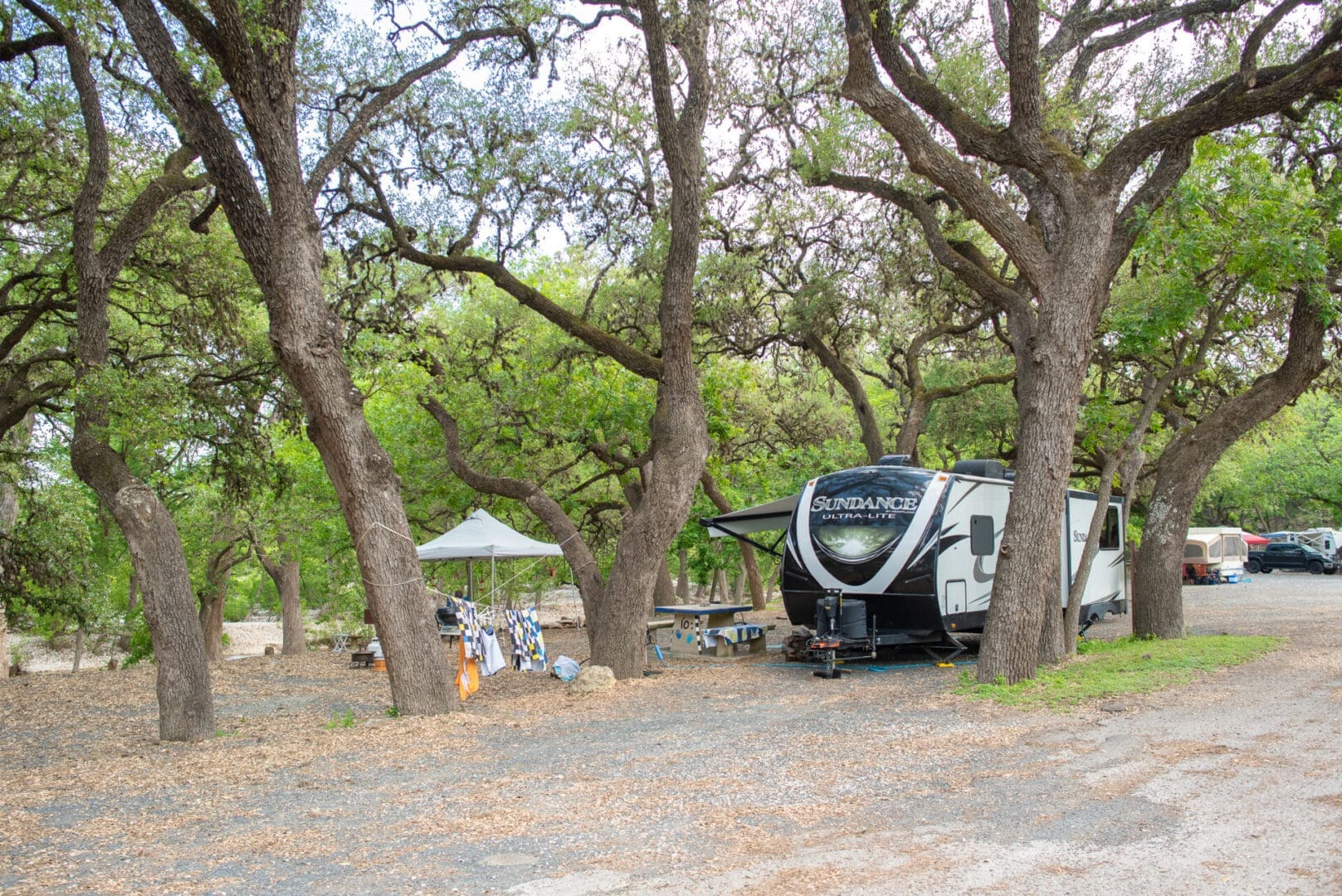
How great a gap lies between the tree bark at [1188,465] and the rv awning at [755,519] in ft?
17.6

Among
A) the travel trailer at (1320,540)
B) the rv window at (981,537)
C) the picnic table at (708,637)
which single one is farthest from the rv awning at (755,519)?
the travel trailer at (1320,540)

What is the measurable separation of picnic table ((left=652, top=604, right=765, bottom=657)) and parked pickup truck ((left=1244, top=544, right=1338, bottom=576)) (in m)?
28.8

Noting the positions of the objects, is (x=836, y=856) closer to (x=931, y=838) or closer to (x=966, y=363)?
(x=931, y=838)

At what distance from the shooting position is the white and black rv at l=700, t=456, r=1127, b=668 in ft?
41.7

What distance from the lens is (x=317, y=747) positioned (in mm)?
7957

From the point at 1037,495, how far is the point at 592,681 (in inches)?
210

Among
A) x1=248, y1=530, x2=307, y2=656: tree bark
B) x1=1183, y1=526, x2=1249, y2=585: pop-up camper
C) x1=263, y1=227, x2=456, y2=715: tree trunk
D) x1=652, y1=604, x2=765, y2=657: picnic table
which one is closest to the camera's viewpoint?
x1=263, y1=227, x2=456, y2=715: tree trunk

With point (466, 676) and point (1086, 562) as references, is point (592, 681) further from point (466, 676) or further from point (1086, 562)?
point (1086, 562)

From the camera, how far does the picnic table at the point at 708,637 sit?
15297 millimetres

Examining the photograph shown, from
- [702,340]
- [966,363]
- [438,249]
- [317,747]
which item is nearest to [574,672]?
[317,747]

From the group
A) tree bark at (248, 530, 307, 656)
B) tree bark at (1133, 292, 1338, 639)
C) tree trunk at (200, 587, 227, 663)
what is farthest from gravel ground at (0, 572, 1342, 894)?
tree trunk at (200, 587, 227, 663)

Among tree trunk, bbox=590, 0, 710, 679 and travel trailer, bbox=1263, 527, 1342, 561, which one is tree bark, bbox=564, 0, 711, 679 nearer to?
tree trunk, bbox=590, 0, 710, 679

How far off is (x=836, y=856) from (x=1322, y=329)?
34.8 feet

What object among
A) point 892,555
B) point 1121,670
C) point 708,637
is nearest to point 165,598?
point 892,555
